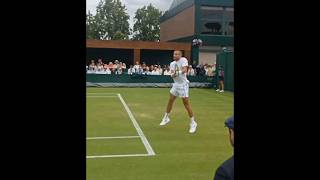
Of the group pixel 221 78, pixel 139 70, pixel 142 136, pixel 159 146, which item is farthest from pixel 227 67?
pixel 159 146

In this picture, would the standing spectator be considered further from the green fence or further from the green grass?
the green grass

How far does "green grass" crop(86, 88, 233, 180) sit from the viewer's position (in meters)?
6.54

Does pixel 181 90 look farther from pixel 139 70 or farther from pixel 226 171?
pixel 139 70

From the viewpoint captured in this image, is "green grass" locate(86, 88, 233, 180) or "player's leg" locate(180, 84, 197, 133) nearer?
"green grass" locate(86, 88, 233, 180)

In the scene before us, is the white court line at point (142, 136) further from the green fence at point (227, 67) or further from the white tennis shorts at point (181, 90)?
the green fence at point (227, 67)

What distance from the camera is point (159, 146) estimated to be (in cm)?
851

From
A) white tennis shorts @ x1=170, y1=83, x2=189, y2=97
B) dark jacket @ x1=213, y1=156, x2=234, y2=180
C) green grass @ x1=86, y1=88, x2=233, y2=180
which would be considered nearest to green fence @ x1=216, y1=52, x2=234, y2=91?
green grass @ x1=86, y1=88, x2=233, y2=180

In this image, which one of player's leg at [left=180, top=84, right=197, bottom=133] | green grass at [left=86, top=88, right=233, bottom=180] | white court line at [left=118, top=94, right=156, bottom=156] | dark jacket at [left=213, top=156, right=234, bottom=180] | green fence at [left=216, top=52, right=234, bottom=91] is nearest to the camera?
dark jacket at [left=213, top=156, right=234, bottom=180]

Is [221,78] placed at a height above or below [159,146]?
above

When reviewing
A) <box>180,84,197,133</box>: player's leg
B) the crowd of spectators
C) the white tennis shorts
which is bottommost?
<box>180,84,197,133</box>: player's leg

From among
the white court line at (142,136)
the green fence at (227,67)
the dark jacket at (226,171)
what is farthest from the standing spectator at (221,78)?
the dark jacket at (226,171)

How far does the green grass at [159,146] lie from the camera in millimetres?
6535
